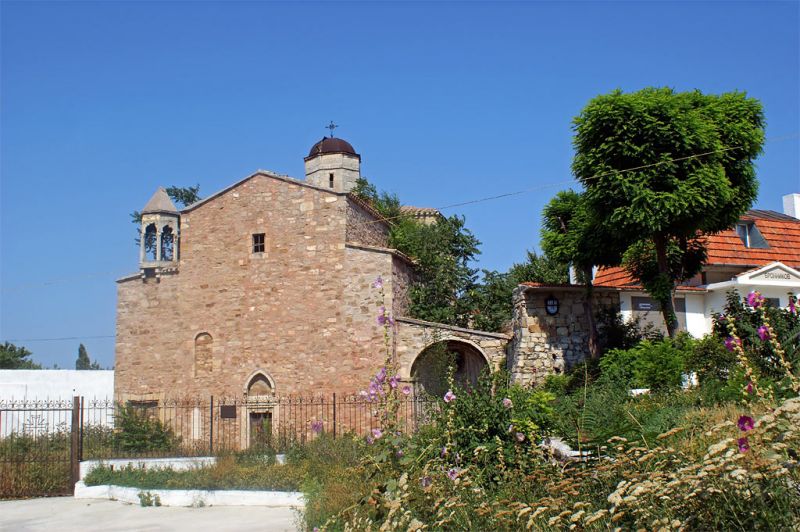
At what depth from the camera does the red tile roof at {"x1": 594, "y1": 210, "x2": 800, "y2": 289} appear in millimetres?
22453

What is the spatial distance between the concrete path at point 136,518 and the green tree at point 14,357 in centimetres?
3809

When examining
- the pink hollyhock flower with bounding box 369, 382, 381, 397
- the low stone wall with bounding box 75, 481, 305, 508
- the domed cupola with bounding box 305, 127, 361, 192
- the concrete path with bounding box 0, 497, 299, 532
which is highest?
the domed cupola with bounding box 305, 127, 361, 192

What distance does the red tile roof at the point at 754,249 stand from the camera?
73.7 ft

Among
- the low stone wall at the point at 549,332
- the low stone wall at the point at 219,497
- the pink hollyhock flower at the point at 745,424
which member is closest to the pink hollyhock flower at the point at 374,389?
the pink hollyhock flower at the point at 745,424

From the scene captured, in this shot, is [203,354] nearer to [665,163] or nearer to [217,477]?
[217,477]

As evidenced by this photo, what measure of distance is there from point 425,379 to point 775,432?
707 inches

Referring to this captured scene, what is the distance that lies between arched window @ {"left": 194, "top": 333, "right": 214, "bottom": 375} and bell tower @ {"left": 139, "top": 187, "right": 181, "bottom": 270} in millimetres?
2646

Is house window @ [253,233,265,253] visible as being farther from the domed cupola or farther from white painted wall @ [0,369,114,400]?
the domed cupola

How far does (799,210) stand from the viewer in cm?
2986

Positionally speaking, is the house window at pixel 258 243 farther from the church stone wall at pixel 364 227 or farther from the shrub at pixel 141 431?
the shrub at pixel 141 431

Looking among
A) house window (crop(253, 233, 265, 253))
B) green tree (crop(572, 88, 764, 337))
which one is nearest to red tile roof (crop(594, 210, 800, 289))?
green tree (crop(572, 88, 764, 337))

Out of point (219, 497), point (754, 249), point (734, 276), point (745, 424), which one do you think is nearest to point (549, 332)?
point (734, 276)

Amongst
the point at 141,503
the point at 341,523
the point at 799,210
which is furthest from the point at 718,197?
the point at 799,210

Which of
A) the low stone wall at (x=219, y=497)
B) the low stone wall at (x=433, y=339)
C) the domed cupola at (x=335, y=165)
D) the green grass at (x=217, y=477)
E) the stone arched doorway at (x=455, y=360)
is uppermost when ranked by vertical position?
the domed cupola at (x=335, y=165)
